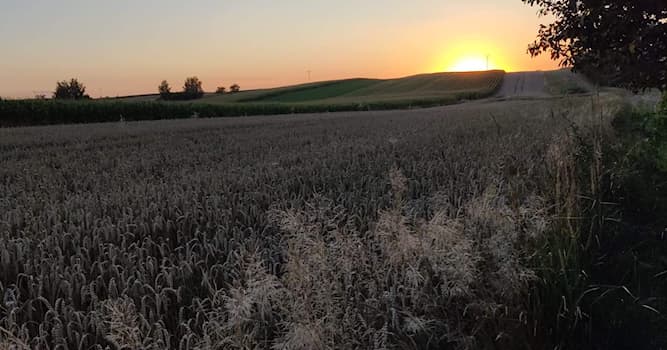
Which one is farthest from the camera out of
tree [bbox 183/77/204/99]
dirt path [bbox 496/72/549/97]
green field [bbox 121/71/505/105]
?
tree [bbox 183/77/204/99]

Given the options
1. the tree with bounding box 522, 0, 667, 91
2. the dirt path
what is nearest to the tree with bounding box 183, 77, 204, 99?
the dirt path

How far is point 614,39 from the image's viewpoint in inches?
378

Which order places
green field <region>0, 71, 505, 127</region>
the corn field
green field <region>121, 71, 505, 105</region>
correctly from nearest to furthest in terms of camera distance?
the corn field < green field <region>0, 71, 505, 127</region> < green field <region>121, 71, 505, 105</region>

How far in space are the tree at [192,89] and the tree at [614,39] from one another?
84.9 metres

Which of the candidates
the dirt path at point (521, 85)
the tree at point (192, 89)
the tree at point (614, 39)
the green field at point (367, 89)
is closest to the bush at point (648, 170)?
the tree at point (614, 39)

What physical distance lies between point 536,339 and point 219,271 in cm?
176

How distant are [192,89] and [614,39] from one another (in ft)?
305

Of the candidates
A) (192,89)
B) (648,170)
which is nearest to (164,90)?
(192,89)

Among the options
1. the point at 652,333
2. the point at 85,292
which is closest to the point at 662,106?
the point at 652,333

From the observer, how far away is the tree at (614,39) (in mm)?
8969

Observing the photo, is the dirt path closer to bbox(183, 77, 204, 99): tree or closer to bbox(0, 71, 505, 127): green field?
bbox(0, 71, 505, 127): green field

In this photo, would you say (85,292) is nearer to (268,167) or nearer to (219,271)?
(219,271)

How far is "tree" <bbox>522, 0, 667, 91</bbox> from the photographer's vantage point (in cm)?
897

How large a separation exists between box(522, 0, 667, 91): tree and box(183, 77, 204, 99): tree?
84.9m
